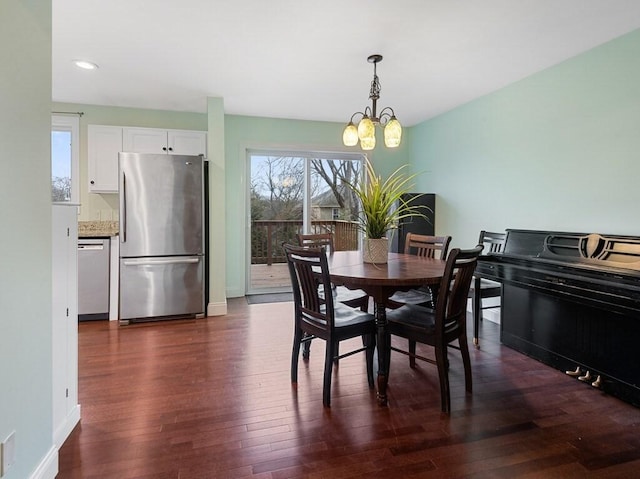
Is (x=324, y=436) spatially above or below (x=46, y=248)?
below

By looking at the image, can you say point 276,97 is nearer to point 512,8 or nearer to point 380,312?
point 512,8

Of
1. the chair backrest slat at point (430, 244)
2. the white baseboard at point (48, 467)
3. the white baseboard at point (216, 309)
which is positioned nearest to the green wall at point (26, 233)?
the white baseboard at point (48, 467)

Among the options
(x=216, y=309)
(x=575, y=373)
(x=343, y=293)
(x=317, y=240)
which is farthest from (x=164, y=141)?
(x=575, y=373)

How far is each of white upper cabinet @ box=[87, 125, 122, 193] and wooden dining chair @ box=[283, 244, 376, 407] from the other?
3.11 m

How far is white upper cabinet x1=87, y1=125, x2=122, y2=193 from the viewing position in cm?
416

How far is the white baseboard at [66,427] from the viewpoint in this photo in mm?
1733

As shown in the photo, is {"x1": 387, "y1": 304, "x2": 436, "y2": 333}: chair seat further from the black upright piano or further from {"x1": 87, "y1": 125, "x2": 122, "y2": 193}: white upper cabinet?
{"x1": 87, "y1": 125, "x2": 122, "y2": 193}: white upper cabinet

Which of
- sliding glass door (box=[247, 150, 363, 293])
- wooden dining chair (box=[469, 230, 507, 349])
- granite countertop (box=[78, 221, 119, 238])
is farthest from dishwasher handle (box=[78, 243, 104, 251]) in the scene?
wooden dining chair (box=[469, 230, 507, 349])

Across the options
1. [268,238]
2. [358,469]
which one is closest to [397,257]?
[358,469]

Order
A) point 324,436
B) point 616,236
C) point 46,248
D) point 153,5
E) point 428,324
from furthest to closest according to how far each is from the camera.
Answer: point 616,236
point 153,5
point 428,324
point 324,436
point 46,248

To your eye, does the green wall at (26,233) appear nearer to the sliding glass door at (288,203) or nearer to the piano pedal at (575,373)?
the piano pedal at (575,373)

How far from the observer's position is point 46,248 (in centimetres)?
146

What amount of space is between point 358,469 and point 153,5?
291 cm

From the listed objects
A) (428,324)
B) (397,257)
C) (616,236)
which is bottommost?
(428,324)
